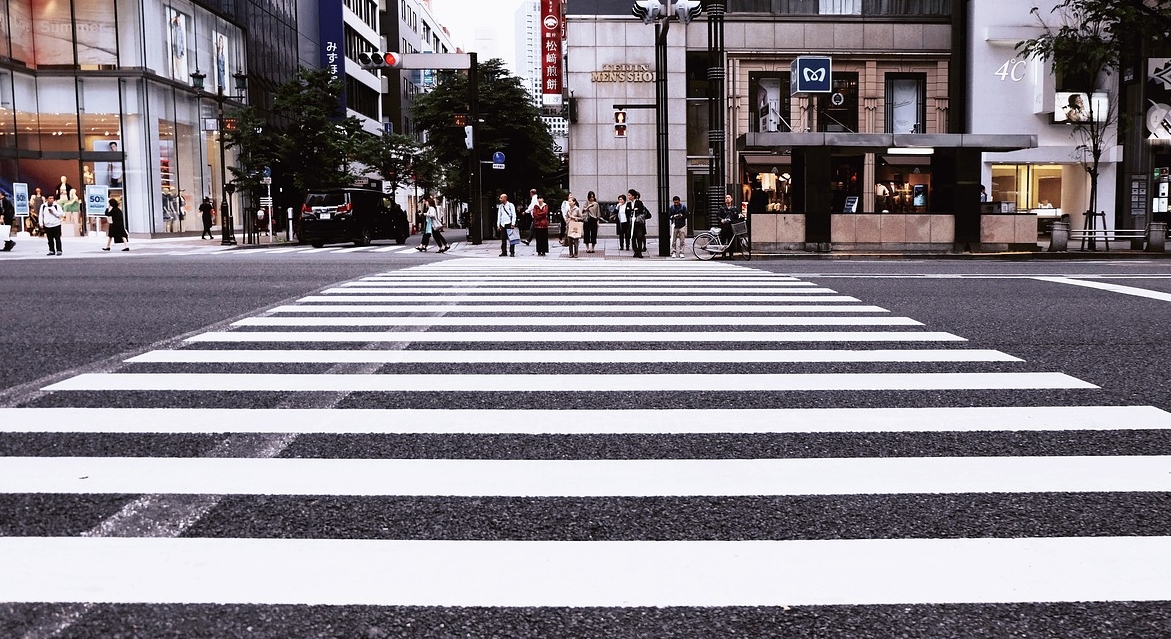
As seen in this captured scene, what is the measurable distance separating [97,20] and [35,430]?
40727 mm

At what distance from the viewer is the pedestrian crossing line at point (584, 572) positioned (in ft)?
9.96

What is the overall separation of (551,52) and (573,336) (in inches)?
1541

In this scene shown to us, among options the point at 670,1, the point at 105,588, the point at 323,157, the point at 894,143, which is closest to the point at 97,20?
the point at 323,157

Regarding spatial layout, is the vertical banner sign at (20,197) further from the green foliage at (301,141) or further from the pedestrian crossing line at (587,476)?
the pedestrian crossing line at (587,476)

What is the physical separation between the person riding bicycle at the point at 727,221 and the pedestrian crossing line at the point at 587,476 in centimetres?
1959

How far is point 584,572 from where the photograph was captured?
327 centimetres

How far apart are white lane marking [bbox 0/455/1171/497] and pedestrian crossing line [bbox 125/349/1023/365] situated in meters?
2.97

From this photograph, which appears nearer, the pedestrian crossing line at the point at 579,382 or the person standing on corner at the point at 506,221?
the pedestrian crossing line at the point at 579,382

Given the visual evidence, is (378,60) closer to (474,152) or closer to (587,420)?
(474,152)

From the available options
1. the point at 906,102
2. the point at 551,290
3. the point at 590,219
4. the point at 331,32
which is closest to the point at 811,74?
the point at 906,102

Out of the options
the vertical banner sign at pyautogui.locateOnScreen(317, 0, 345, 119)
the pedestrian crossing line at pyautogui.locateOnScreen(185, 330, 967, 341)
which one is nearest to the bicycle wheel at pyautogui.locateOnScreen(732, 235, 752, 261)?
the pedestrian crossing line at pyautogui.locateOnScreen(185, 330, 967, 341)

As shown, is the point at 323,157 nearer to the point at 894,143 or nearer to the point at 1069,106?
the point at 894,143

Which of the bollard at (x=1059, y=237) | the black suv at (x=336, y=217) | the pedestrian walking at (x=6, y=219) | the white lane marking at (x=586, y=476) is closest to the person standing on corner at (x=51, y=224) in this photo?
the pedestrian walking at (x=6, y=219)

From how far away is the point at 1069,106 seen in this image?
3659cm
